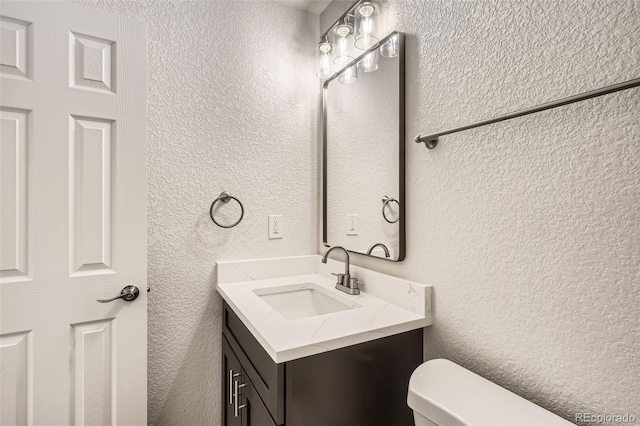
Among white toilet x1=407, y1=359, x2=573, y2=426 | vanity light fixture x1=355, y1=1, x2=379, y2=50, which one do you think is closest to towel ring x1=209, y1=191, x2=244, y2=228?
vanity light fixture x1=355, y1=1, x2=379, y2=50

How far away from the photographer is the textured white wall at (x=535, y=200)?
0.68m

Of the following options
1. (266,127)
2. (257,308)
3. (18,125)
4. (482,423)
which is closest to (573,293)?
(482,423)

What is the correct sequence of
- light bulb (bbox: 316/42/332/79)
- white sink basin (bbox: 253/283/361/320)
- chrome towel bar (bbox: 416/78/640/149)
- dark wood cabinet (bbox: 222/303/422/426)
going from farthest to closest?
light bulb (bbox: 316/42/332/79) < white sink basin (bbox: 253/283/361/320) < dark wood cabinet (bbox: 222/303/422/426) < chrome towel bar (bbox: 416/78/640/149)

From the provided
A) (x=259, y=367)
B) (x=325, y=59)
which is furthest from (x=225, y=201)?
(x=325, y=59)

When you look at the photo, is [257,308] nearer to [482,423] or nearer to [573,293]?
[482,423]

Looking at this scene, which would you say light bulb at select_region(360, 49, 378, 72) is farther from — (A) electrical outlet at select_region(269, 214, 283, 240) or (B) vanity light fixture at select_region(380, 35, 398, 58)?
(A) electrical outlet at select_region(269, 214, 283, 240)

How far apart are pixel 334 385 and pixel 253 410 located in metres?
0.36

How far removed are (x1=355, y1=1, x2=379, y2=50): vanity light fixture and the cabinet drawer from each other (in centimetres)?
129

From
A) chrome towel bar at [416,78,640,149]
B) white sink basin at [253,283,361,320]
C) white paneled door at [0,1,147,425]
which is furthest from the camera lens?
white sink basin at [253,283,361,320]

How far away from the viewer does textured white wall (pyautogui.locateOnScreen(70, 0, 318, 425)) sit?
4.70 feet

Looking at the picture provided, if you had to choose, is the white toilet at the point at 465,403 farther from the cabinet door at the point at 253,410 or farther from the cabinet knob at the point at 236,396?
the cabinet knob at the point at 236,396

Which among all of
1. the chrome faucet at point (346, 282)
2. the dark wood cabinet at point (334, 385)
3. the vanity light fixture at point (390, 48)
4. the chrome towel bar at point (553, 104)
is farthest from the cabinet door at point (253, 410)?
the vanity light fixture at point (390, 48)

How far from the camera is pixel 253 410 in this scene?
3.60 ft

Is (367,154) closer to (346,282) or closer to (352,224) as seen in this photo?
(352,224)
